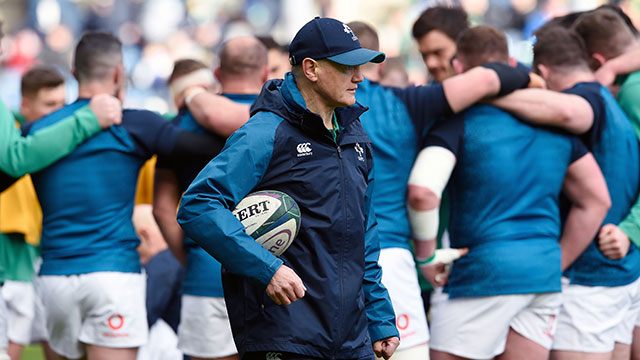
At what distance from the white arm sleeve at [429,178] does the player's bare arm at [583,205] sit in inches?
31.3

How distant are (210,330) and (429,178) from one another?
1.48 metres

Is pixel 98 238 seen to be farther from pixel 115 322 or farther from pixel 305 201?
pixel 305 201

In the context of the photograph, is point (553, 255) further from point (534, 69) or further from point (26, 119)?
point (26, 119)

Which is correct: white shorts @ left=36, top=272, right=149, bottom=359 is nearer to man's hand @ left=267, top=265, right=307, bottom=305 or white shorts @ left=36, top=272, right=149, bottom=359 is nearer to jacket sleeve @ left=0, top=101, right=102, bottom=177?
jacket sleeve @ left=0, top=101, right=102, bottom=177

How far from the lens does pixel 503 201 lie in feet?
15.3

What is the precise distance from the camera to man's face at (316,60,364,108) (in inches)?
134

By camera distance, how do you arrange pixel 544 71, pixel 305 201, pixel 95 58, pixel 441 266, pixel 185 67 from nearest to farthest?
1. pixel 305 201
2. pixel 441 266
3. pixel 95 58
4. pixel 544 71
5. pixel 185 67

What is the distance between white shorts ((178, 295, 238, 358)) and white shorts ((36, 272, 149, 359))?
0.41m

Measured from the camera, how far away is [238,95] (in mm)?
4977

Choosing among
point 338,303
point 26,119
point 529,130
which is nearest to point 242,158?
point 338,303

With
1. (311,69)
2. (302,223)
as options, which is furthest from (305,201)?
(311,69)

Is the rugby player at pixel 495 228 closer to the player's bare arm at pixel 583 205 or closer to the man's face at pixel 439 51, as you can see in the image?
the player's bare arm at pixel 583 205

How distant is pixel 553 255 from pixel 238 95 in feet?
6.57

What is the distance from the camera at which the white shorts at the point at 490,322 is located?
4.62m
